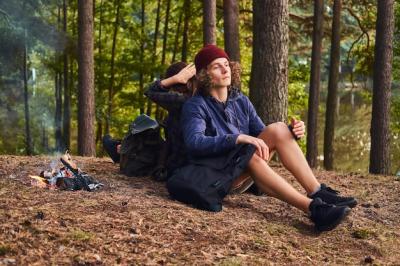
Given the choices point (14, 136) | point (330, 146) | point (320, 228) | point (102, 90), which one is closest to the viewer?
point (320, 228)

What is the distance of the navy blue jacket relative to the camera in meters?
4.89

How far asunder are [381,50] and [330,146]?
206 inches

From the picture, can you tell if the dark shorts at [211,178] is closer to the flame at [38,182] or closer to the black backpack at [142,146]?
the black backpack at [142,146]

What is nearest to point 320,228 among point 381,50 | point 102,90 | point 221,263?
point 221,263

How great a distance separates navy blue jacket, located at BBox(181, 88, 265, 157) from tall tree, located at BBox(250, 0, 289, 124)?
8.05 ft

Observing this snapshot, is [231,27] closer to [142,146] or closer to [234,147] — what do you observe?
[142,146]

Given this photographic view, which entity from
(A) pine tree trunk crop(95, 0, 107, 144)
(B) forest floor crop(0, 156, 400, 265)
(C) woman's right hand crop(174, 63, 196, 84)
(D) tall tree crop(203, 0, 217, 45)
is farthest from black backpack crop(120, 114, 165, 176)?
(A) pine tree trunk crop(95, 0, 107, 144)

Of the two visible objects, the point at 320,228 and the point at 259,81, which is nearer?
the point at 320,228

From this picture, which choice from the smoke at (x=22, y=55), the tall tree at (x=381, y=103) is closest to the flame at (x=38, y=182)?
the tall tree at (x=381, y=103)

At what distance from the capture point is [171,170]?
565cm

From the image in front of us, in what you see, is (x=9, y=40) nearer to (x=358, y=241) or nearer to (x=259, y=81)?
(x=259, y=81)

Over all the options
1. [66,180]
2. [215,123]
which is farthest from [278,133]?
[66,180]

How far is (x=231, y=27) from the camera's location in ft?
38.7

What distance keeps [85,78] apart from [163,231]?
7.55 meters
